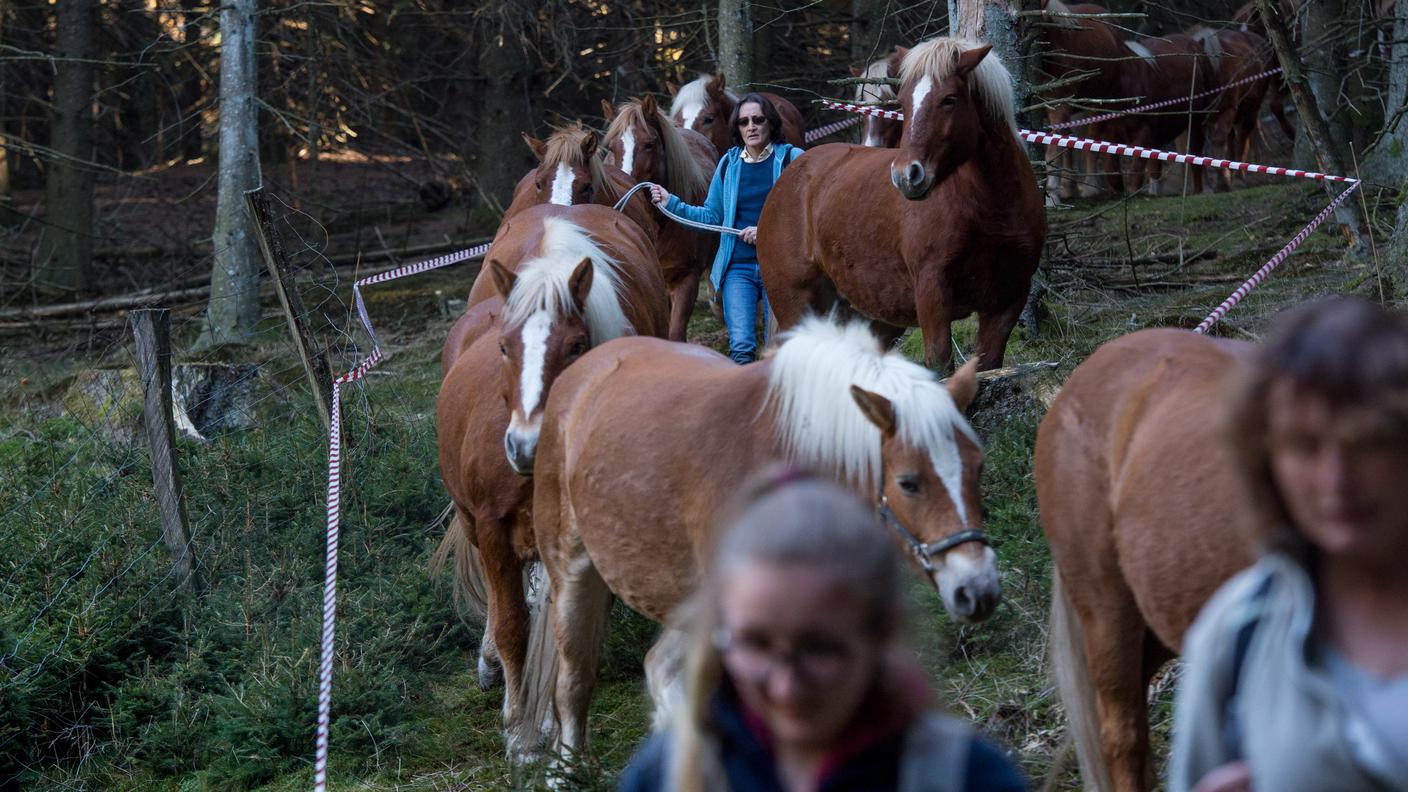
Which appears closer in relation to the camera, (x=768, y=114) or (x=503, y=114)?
(x=768, y=114)

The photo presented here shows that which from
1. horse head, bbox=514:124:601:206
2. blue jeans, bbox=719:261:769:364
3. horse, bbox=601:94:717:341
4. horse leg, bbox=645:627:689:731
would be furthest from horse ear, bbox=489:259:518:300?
horse, bbox=601:94:717:341

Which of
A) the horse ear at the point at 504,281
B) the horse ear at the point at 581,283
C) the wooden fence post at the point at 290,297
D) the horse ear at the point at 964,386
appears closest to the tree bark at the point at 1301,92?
the horse ear at the point at 581,283

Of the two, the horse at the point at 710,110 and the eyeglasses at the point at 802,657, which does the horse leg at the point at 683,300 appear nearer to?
the horse at the point at 710,110

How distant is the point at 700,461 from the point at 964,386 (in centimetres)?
82

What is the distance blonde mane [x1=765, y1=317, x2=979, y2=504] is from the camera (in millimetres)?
3740

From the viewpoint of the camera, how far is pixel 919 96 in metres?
6.69

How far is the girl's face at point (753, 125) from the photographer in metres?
8.74

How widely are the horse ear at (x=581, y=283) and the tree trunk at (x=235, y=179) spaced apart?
704 centimetres

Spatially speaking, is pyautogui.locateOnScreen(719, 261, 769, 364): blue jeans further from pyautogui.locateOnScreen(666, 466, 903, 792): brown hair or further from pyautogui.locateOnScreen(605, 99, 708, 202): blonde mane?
pyautogui.locateOnScreen(666, 466, 903, 792): brown hair

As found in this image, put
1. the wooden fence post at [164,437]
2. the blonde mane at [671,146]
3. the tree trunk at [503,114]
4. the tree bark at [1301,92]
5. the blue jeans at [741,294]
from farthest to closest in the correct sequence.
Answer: the tree trunk at [503,114]
the blonde mane at [671,146]
the blue jeans at [741,294]
the tree bark at [1301,92]
the wooden fence post at [164,437]

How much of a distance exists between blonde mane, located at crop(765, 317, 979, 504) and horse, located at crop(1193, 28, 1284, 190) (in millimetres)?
11534

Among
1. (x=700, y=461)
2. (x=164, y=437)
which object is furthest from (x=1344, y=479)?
(x=164, y=437)

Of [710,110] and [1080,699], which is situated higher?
[710,110]

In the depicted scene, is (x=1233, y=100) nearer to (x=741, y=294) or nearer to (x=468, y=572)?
(x=741, y=294)
